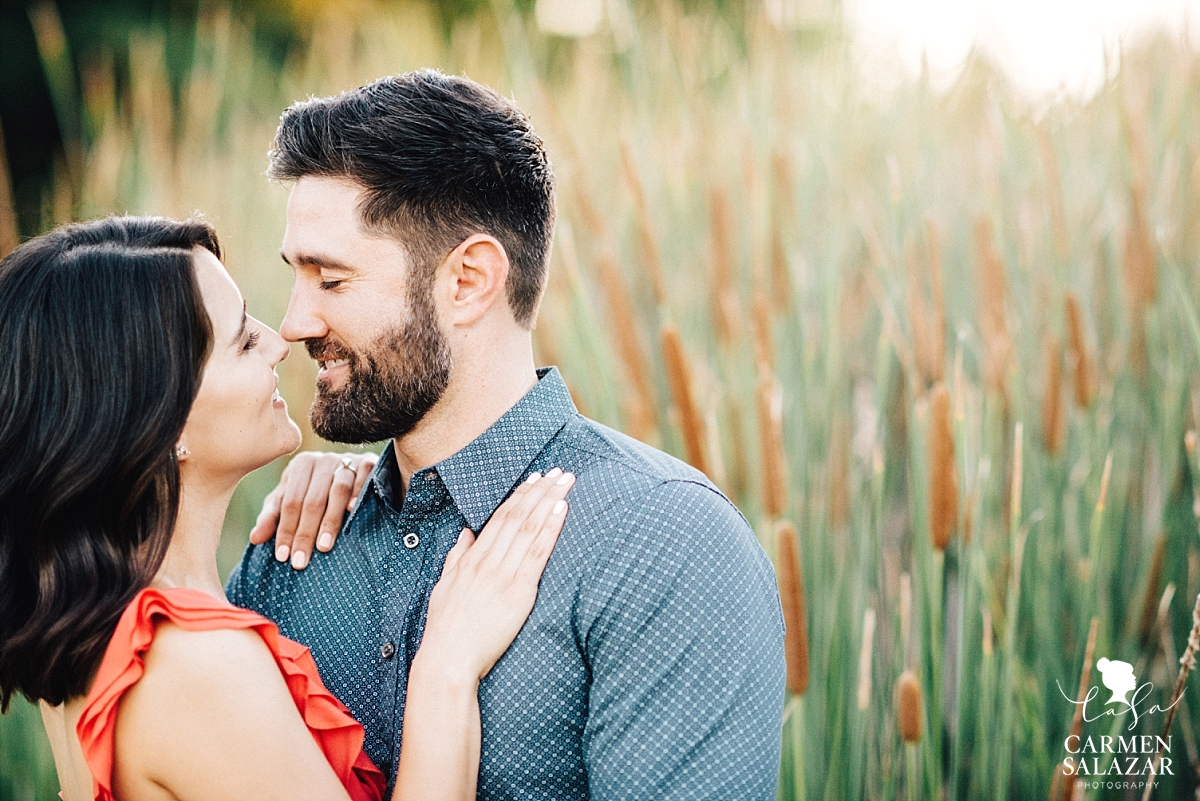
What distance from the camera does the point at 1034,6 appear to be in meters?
2.88

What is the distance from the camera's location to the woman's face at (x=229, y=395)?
1.53 meters

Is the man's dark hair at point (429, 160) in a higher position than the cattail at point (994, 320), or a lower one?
higher

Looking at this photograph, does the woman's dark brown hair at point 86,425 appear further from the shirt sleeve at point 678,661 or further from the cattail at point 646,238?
the cattail at point 646,238

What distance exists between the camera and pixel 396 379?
158cm

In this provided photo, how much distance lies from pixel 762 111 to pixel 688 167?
0.40 metres

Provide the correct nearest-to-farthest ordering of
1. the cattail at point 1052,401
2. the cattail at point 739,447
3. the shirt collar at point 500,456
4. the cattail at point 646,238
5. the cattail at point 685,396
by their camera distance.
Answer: the shirt collar at point 500,456
the cattail at point 685,396
the cattail at point 739,447
the cattail at point 1052,401
the cattail at point 646,238

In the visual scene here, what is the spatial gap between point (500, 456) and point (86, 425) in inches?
23.2

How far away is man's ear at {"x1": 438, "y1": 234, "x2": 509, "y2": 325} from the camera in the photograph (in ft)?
5.28

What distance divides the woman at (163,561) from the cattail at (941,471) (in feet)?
1.86

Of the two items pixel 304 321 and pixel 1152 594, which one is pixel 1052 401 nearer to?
pixel 1152 594

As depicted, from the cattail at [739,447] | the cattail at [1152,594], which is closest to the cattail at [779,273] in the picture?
the cattail at [739,447]

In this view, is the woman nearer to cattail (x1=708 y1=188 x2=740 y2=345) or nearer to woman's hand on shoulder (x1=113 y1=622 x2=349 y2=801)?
woman's hand on shoulder (x1=113 y1=622 x2=349 y2=801)

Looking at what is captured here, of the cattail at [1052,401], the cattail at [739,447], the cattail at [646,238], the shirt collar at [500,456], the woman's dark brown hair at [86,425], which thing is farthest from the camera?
the cattail at [646,238]

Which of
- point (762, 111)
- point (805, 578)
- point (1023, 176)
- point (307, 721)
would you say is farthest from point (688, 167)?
point (307, 721)
